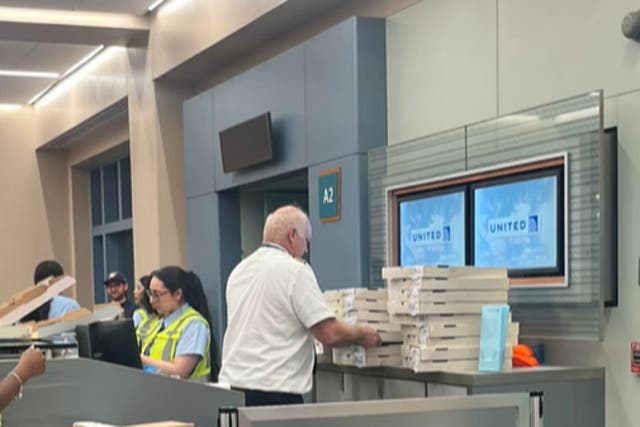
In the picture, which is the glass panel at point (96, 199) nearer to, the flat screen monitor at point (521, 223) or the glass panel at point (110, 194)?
the glass panel at point (110, 194)

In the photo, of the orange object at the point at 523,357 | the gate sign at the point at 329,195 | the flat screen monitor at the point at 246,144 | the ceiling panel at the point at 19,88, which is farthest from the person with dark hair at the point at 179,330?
the ceiling panel at the point at 19,88

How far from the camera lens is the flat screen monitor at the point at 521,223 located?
367 cm

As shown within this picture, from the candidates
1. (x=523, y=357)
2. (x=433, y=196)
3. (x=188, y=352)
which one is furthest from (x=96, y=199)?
(x=523, y=357)

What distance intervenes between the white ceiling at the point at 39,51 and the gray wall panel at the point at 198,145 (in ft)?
3.36

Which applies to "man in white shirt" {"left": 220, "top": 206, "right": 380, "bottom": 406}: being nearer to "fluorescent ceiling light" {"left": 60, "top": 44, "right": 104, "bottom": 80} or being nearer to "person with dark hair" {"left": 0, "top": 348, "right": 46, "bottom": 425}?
"person with dark hair" {"left": 0, "top": 348, "right": 46, "bottom": 425}

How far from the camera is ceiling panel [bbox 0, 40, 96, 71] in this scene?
8.89 metres

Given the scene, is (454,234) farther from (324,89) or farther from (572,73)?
(324,89)

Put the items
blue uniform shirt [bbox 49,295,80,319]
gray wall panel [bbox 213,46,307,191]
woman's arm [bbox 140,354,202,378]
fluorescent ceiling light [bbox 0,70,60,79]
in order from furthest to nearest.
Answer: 1. fluorescent ceiling light [bbox 0,70,60,79]
2. blue uniform shirt [bbox 49,295,80,319]
3. gray wall panel [bbox 213,46,307,191]
4. woman's arm [bbox 140,354,202,378]

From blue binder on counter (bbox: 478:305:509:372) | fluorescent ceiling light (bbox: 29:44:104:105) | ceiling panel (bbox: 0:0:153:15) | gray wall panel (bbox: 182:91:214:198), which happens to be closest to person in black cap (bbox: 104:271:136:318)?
gray wall panel (bbox: 182:91:214:198)

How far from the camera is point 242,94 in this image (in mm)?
6539

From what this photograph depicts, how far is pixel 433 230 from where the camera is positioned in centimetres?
450

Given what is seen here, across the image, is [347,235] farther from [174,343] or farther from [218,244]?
[218,244]

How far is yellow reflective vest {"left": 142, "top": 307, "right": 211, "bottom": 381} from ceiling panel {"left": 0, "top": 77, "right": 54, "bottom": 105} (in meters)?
6.85

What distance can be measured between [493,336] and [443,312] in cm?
21
